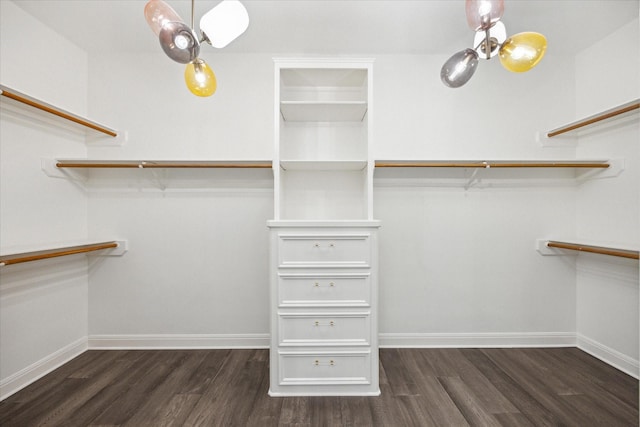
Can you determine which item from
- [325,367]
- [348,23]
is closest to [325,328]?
[325,367]

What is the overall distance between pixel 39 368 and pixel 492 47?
330 centimetres

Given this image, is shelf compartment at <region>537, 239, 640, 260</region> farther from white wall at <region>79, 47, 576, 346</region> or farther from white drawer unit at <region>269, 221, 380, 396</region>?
white drawer unit at <region>269, 221, 380, 396</region>

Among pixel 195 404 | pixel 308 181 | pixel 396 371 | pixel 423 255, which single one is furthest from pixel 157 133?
pixel 396 371

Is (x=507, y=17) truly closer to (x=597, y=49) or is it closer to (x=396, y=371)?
(x=597, y=49)

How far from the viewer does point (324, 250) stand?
1.95 metres

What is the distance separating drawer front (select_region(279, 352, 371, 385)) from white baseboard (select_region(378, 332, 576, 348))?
2.23 feet

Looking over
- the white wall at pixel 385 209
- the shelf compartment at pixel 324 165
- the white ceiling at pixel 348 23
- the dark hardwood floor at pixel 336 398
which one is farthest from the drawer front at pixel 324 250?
the white ceiling at pixel 348 23

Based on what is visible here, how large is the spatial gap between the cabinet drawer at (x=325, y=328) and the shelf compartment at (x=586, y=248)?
5.19 feet

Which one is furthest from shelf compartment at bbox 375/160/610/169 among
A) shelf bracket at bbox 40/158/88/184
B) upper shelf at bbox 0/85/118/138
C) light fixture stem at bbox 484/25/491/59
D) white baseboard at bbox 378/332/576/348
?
shelf bracket at bbox 40/158/88/184

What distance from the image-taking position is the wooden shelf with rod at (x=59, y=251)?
1.62 metres

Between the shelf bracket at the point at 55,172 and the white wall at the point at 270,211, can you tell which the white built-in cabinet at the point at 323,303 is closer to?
the white wall at the point at 270,211

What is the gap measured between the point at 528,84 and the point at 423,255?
67.1 inches

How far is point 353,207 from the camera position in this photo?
252cm

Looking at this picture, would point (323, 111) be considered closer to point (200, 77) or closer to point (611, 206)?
point (200, 77)
